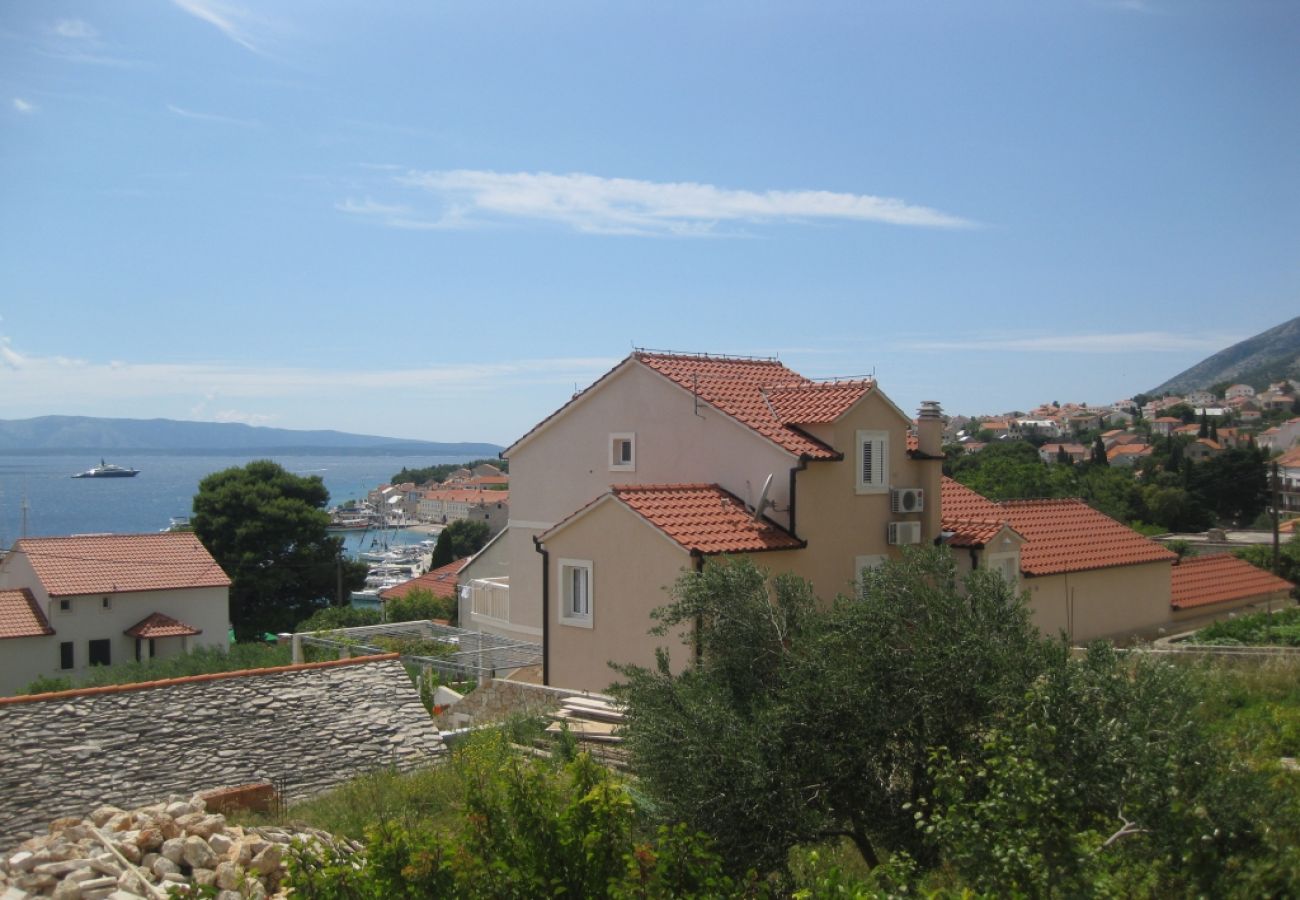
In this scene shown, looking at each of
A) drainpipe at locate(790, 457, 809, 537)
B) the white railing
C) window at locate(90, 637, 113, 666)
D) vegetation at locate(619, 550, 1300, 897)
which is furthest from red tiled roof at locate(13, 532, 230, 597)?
vegetation at locate(619, 550, 1300, 897)

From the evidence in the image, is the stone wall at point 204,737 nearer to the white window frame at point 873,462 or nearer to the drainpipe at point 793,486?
the drainpipe at point 793,486

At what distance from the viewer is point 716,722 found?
918 centimetres

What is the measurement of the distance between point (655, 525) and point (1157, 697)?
11.7 meters

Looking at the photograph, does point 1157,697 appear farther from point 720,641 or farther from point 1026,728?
point 720,641

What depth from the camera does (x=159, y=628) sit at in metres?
42.9

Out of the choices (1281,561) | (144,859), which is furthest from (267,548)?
(144,859)

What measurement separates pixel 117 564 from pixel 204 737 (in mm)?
30106

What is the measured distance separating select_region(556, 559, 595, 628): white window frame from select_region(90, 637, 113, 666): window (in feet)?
91.8

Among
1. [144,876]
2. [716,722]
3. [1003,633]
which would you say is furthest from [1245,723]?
[144,876]

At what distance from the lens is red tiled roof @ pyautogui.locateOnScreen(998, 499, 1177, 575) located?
2666cm

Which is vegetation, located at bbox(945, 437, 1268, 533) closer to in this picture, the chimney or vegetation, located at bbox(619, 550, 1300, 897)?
the chimney

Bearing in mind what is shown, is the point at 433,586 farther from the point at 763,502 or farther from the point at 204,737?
the point at 204,737

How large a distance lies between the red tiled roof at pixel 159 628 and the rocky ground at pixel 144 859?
31.7 metres

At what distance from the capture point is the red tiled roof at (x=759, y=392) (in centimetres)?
2192
